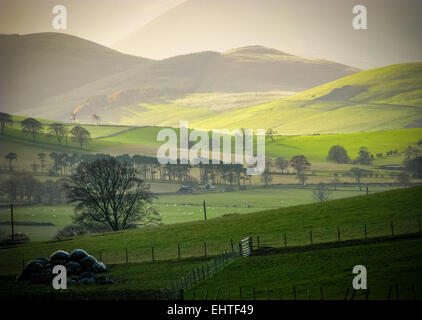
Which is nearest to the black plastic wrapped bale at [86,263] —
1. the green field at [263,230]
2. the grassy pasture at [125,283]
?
the grassy pasture at [125,283]

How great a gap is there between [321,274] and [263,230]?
23406mm

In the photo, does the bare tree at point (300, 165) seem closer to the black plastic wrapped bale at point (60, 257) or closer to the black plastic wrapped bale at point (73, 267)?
the black plastic wrapped bale at point (60, 257)

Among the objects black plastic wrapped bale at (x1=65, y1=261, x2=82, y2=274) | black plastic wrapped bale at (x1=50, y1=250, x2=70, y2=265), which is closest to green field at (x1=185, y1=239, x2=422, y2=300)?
black plastic wrapped bale at (x1=65, y1=261, x2=82, y2=274)

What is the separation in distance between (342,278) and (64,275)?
23.8 m

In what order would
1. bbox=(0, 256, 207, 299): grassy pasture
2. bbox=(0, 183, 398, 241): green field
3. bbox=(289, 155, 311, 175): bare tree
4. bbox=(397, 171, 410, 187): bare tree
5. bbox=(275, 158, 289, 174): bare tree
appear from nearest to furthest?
bbox=(0, 256, 207, 299): grassy pasture
bbox=(0, 183, 398, 241): green field
bbox=(397, 171, 410, 187): bare tree
bbox=(289, 155, 311, 175): bare tree
bbox=(275, 158, 289, 174): bare tree

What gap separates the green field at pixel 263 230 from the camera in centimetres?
5812

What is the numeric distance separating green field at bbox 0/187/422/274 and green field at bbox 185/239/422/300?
7.31m

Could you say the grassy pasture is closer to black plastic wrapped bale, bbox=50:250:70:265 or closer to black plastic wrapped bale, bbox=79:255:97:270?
black plastic wrapped bale, bbox=79:255:97:270

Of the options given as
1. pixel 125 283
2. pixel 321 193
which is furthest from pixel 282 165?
pixel 125 283

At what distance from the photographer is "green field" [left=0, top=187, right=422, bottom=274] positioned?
191 feet

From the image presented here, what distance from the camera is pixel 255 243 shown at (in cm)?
5847

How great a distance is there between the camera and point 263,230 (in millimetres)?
64438

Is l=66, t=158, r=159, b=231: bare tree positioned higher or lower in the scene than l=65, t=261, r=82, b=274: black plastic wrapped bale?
higher
